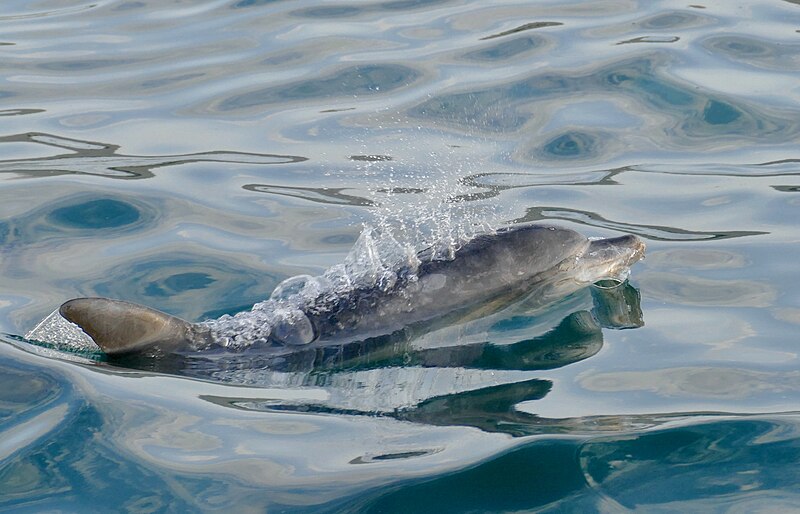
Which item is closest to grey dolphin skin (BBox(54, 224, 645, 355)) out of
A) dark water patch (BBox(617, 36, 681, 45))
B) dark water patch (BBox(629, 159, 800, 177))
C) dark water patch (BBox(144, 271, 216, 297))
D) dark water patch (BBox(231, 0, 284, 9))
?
dark water patch (BBox(144, 271, 216, 297))

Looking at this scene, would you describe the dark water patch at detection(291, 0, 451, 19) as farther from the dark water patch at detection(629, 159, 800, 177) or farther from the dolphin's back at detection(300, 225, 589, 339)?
the dolphin's back at detection(300, 225, 589, 339)

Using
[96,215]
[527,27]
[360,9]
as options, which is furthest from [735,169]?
[360,9]

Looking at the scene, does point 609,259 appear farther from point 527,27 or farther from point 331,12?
point 331,12

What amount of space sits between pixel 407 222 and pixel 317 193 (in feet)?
4.20

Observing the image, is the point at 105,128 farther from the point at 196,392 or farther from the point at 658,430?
Result: the point at 658,430

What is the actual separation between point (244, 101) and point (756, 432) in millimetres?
6548

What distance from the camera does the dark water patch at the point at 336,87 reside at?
10445mm

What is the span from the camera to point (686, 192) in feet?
27.0

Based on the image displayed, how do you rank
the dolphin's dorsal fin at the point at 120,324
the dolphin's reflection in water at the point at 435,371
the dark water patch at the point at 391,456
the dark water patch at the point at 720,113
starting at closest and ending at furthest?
1. the dark water patch at the point at 391,456
2. the dolphin's reflection in water at the point at 435,371
3. the dolphin's dorsal fin at the point at 120,324
4. the dark water patch at the point at 720,113

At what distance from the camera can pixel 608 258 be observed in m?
6.28

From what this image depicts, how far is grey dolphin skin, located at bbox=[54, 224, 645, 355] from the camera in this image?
5516mm

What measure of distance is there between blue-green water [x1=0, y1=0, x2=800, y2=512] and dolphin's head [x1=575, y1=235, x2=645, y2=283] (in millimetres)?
177

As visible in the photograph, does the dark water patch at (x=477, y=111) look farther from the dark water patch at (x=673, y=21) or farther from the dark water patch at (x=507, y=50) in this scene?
the dark water patch at (x=673, y=21)

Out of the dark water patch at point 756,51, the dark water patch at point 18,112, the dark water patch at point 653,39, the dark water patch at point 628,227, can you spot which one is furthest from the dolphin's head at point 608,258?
the dark water patch at point 18,112
